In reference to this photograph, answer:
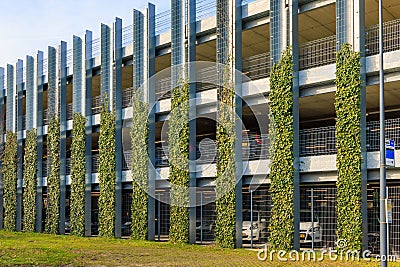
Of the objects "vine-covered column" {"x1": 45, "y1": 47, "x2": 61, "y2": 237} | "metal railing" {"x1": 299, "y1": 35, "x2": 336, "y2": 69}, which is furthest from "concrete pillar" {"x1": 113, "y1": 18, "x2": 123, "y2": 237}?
"metal railing" {"x1": 299, "y1": 35, "x2": 336, "y2": 69}

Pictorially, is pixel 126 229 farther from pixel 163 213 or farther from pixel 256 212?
pixel 256 212

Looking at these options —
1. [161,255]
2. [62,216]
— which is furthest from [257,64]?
[62,216]

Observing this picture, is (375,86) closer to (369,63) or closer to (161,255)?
(369,63)

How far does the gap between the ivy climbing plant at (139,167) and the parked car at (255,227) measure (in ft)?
18.5

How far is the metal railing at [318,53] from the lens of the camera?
27547mm

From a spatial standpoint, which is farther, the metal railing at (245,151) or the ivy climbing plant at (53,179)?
the ivy climbing plant at (53,179)

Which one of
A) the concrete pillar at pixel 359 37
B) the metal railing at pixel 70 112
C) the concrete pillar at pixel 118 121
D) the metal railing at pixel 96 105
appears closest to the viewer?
the concrete pillar at pixel 359 37

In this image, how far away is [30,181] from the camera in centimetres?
4097

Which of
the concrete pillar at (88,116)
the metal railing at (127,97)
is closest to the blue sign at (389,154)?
the metal railing at (127,97)

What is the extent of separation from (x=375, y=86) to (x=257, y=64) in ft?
30.2

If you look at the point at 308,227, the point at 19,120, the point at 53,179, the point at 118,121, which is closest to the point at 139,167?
the point at 118,121

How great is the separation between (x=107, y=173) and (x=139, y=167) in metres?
3.12

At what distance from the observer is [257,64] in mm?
Answer: 31250

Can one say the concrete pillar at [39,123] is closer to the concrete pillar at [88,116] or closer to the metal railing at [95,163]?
the metal railing at [95,163]
